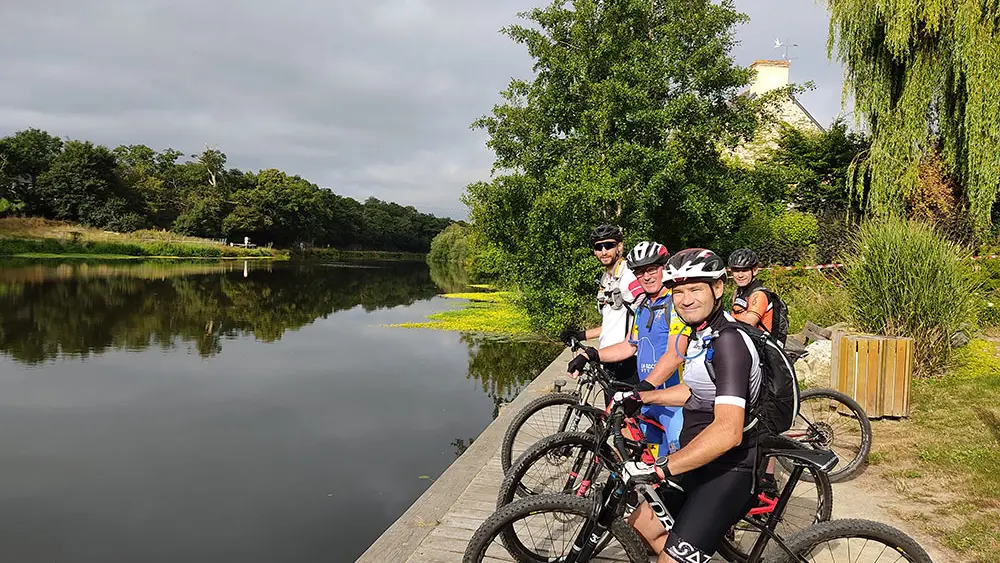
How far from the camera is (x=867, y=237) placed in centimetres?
850

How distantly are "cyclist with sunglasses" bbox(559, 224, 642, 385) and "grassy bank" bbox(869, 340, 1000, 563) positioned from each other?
2.37 meters

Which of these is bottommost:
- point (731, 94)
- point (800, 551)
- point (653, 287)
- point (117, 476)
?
point (117, 476)

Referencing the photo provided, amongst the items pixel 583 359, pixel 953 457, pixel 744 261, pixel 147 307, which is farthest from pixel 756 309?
pixel 147 307

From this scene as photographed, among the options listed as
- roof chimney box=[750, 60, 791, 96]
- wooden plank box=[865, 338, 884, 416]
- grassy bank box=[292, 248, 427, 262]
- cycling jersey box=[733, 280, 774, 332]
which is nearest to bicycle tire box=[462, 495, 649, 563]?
cycling jersey box=[733, 280, 774, 332]

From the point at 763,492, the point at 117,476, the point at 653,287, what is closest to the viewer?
the point at 763,492

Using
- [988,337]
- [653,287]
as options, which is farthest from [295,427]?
[988,337]

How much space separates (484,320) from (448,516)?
58.0 ft

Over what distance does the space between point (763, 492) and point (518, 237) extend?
501 inches

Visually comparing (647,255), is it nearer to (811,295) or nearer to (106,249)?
(811,295)

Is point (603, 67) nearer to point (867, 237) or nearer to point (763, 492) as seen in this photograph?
point (867, 237)

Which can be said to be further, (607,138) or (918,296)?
(607,138)

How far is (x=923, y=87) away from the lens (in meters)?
13.5

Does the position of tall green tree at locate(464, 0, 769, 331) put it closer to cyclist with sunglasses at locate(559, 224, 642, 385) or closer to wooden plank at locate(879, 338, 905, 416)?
wooden plank at locate(879, 338, 905, 416)

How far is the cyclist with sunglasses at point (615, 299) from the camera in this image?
4.08 metres
